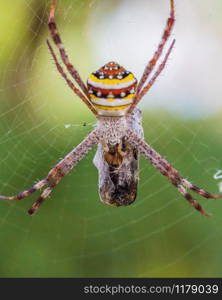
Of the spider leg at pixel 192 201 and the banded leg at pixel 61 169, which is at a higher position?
the banded leg at pixel 61 169

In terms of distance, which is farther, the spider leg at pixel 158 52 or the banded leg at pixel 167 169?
the banded leg at pixel 167 169

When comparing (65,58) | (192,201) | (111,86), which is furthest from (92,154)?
(111,86)

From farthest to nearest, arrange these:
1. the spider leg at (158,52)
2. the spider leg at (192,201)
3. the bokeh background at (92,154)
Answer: the bokeh background at (92,154)
the spider leg at (192,201)
the spider leg at (158,52)

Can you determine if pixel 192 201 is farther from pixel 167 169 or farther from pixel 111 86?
pixel 111 86

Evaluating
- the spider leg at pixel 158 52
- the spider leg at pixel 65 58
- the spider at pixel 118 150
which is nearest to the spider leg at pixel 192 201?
the spider at pixel 118 150

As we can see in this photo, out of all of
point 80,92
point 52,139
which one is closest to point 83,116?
point 52,139

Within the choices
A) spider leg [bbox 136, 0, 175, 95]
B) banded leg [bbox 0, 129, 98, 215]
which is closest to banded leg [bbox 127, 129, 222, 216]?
banded leg [bbox 0, 129, 98, 215]

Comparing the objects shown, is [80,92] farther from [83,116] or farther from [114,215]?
[114,215]

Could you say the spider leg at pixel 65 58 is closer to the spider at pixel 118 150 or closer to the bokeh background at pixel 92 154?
the spider at pixel 118 150
